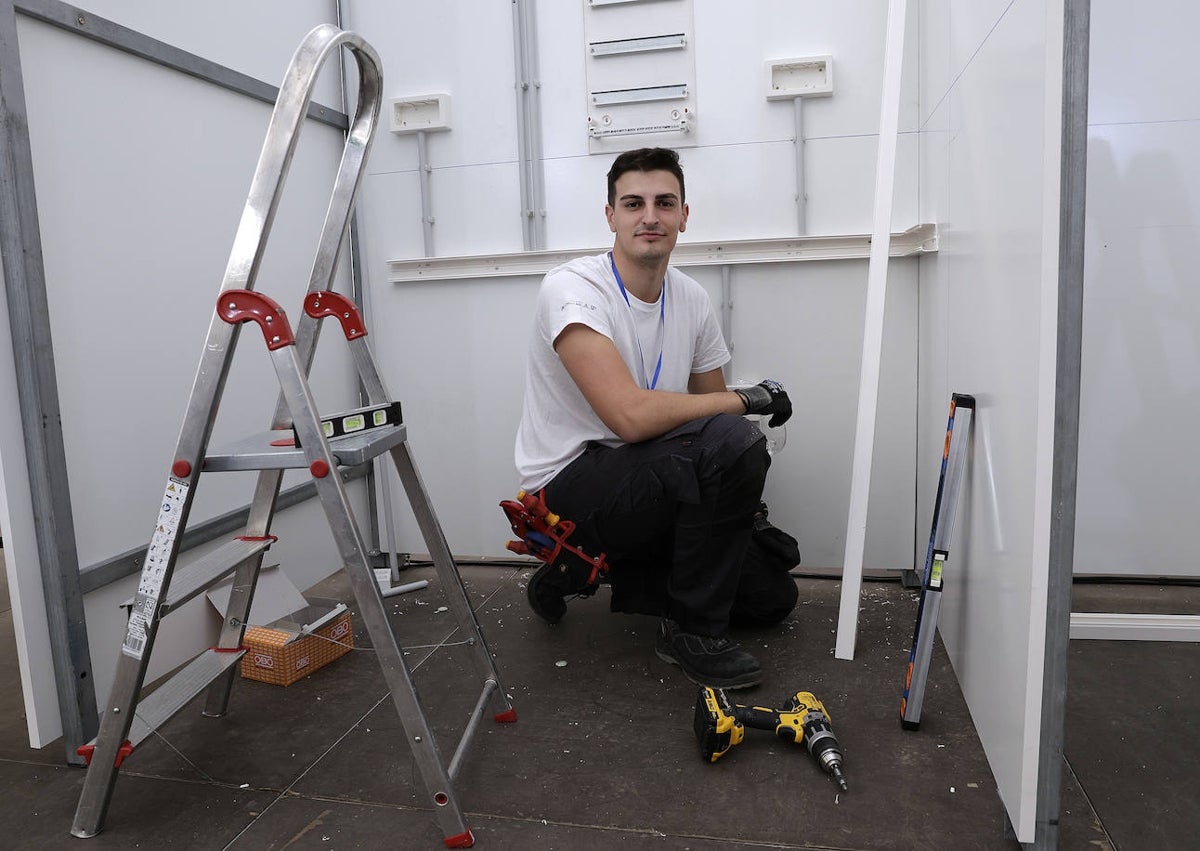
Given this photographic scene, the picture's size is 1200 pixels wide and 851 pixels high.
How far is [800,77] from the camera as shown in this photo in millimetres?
2531

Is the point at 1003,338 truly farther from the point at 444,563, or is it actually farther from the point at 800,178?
the point at 800,178

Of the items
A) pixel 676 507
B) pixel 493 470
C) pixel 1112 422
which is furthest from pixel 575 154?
pixel 1112 422

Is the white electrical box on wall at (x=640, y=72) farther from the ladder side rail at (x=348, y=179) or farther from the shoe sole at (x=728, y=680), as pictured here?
the shoe sole at (x=728, y=680)

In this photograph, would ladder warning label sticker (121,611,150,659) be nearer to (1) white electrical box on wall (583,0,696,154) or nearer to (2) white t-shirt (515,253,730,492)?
(2) white t-shirt (515,253,730,492)

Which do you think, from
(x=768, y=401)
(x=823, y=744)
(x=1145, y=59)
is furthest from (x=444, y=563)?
(x=1145, y=59)

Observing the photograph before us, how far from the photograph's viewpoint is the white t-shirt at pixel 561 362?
2.14 m

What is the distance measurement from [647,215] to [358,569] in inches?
47.1

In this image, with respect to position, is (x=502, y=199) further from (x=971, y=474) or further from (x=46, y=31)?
(x=971, y=474)

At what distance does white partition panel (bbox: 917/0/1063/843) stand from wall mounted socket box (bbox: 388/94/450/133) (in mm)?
1467

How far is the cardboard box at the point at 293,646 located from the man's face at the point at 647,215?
118 cm

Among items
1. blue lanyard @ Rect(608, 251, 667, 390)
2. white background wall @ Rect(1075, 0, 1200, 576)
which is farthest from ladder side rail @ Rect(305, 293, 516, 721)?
white background wall @ Rect(1075, 0, 1200, 576)

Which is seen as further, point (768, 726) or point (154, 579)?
point (768, 726)

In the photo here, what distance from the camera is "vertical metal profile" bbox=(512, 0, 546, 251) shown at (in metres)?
2.68

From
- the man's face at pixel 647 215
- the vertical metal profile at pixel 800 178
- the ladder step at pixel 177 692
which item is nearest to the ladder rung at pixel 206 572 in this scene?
the ladder step at pixel 177 692
